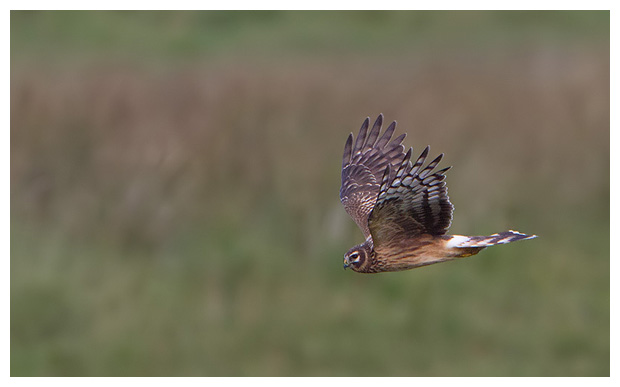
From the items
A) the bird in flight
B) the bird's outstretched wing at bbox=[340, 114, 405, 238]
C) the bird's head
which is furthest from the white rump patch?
the bird's outstretched wing at bbox=[340, 114, 405, 238]

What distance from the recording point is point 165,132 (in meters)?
11.3

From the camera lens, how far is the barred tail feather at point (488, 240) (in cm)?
376

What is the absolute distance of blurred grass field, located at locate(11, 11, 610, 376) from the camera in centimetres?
1072

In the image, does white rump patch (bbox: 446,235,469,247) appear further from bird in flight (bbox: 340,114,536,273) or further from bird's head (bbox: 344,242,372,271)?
bird's head (bbox: 344,242,372,271)

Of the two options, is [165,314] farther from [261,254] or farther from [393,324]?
[393,324]

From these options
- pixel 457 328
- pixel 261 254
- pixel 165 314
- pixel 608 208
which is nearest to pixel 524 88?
pixel 608 208

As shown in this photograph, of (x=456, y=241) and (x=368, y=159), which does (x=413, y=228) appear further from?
(x=368, y=159)

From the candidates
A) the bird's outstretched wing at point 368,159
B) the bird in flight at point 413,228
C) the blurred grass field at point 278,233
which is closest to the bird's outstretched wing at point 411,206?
the bird in flight at point 413,228

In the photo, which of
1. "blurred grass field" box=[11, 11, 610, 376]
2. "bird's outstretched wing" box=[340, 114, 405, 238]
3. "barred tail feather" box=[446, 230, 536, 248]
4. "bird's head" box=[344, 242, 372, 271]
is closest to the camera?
"barred tail feather" box=[446, 230, 536, 248]

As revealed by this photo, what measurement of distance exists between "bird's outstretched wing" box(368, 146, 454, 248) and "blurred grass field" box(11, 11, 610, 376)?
19.0ft

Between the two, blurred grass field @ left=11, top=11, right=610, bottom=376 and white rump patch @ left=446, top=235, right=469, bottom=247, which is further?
blurred grass field @ left=11, top=11, right=610, bottom=376

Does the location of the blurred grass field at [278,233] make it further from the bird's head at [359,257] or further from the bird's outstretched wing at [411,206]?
the bird's outstretched wing at [411,206]

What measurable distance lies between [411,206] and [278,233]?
7206 mm

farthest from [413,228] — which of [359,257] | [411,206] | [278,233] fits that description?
[278,233]
